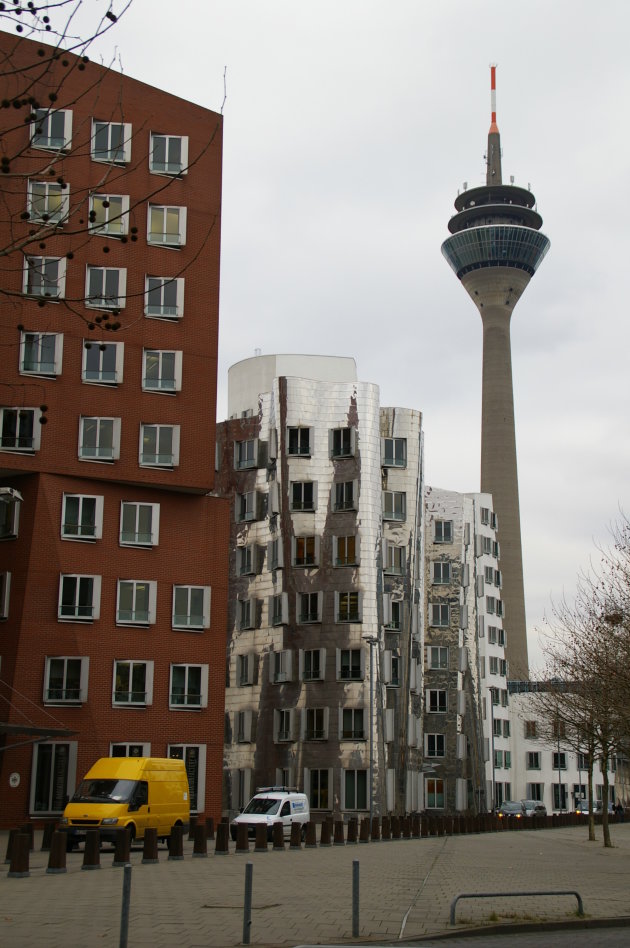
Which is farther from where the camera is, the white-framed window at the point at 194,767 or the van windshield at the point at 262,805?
the white-framed window at the point at 194,767

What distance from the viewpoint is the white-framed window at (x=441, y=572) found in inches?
3403

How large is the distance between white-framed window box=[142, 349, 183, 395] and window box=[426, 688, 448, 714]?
135 feet

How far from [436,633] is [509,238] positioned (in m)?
67.1

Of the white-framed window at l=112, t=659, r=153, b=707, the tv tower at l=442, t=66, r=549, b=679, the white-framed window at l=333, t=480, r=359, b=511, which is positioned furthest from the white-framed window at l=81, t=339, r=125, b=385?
the tv tower at l=442, t=66, r=549, b=679

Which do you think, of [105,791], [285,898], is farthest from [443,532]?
[285,898]

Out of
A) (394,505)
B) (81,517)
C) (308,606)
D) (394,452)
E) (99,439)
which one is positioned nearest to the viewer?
(81,517)

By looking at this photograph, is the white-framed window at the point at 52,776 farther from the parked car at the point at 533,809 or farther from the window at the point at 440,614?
the parked car at the point at 533,809

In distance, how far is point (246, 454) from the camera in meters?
69.4

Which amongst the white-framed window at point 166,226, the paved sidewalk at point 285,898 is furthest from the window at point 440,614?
the paved sidewalk at point 285,898

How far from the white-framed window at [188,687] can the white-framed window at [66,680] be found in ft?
12.0

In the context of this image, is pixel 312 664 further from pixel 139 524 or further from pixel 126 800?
pixel 126 800

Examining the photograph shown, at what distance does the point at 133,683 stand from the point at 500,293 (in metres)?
100

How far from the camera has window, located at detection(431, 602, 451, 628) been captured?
3344 inches

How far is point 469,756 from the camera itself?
266ft
